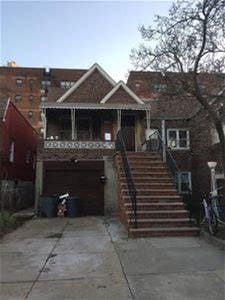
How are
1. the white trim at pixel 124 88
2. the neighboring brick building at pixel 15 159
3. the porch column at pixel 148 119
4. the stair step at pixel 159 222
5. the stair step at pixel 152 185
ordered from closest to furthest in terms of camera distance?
the stair step at pixel 159 222 < the stair step at pixel 152 185 < the neighboring brick building at pixel 15 159 < the porch column at pixel 148 119 < the white trim at pixel 124 88

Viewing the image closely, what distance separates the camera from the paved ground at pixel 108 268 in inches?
228

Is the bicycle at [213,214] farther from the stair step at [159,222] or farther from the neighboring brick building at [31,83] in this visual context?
the neighboring brick building at [31,83]

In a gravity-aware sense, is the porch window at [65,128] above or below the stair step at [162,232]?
above

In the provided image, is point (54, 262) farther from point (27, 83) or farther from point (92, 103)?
point (27, 83)

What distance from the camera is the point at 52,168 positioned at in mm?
18859

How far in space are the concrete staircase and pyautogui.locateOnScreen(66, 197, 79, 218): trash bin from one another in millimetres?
2864

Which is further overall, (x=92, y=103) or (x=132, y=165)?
(x=92, y=103)

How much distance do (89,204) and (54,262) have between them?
11.0 meters

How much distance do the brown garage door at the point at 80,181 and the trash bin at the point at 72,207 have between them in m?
1.54

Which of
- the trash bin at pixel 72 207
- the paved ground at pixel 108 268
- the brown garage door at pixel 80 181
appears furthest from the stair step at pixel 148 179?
the brown garage door at pixel 80 181

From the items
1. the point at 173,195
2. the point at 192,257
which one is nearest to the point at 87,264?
the point at 192,257

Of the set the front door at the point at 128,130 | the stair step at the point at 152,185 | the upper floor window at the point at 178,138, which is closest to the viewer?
the stair step at the point at 152,185

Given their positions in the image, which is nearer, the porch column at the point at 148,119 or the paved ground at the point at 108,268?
the paved ground at the point at 108,268

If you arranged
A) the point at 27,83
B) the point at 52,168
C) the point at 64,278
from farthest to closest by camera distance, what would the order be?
the point at 27,83 → the point at 52,168 → the point at 64,278
